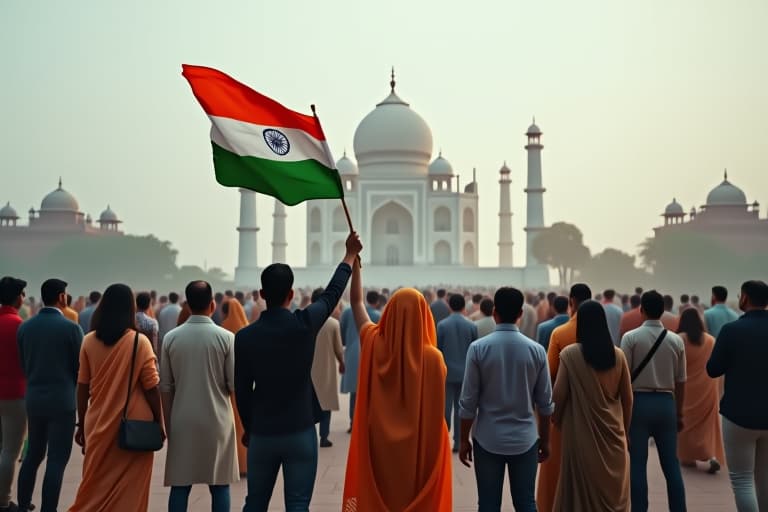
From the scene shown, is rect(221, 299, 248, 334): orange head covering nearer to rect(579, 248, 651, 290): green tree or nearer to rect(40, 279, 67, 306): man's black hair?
rect(40, 279, 67, 306): man's black hair

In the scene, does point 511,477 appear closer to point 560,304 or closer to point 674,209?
point 560,304

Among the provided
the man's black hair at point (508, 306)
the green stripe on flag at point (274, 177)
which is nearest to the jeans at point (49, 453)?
the green stripe on flag at point (274, 177)

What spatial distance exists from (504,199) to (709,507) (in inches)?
1586

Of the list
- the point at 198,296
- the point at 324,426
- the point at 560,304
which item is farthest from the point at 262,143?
the point at 324,426

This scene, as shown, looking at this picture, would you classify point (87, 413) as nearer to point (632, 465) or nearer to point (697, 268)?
point (632, 465)

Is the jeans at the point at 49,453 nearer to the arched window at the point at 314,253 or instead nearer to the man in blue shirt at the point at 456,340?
the man in blue shirt at the point at 456,340

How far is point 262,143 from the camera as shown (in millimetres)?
3934

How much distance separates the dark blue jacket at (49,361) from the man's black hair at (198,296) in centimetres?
93

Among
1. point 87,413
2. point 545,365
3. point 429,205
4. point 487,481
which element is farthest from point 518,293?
point 429,205

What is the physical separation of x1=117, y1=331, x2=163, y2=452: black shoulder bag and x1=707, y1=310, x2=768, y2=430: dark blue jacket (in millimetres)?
2641

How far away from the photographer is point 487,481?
3.63 metres

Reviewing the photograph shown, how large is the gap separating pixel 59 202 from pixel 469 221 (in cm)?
2211

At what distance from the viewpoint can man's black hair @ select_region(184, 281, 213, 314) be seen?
12.4 ft

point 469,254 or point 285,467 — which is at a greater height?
point 469,254
